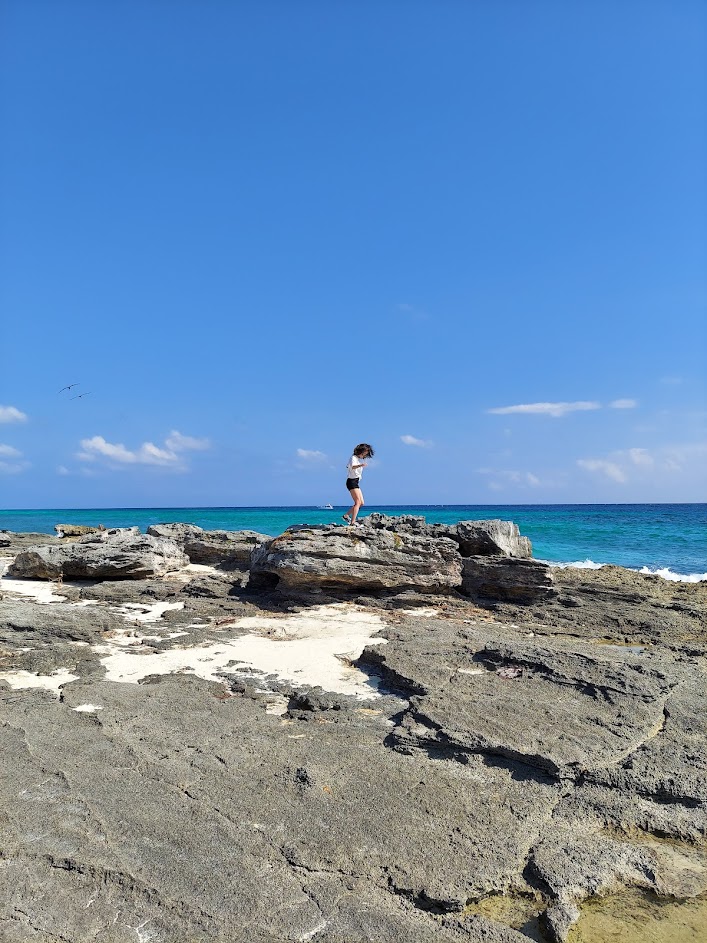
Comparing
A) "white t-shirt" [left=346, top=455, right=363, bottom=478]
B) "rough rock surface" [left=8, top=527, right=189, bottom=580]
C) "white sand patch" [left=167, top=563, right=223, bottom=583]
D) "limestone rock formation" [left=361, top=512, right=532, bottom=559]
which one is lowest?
"white sand patch" [left=167, top=563, right=223, bottom=583]

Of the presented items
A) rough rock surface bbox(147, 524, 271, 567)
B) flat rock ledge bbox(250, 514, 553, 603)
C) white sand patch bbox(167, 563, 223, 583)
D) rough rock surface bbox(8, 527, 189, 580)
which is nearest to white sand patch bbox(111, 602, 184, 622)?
flat rock ledge bbox(250, 514, 553, 603)

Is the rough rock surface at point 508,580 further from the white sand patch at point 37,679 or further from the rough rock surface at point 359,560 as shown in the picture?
the white sand patch at point 37,679

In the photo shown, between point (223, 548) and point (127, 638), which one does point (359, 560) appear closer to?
point (127, 638)

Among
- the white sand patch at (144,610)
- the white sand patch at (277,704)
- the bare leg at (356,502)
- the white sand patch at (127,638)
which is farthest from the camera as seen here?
the bare leg at (356,502)

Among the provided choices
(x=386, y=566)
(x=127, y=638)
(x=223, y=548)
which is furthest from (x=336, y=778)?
(x=223, y=548)

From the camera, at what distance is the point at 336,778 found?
3592mm

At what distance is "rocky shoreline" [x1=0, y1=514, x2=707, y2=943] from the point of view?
2.57m

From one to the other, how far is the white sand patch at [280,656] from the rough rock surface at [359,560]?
1237 mm

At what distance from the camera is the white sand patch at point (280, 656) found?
18.2 ft

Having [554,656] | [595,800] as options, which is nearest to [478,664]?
[554,656]

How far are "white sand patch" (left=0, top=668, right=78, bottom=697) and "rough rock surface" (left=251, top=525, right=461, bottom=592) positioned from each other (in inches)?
158

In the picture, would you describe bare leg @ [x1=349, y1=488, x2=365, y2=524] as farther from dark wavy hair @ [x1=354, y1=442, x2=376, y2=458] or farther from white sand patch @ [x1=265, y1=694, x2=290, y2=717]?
white sand patch @ [x1=265, y1=694, x2=290, y2=717]

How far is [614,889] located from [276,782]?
1860 millimetres

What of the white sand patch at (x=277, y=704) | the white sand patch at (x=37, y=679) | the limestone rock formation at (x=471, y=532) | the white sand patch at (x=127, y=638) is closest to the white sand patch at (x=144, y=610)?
the white sand patch at (x=127, y=638)
